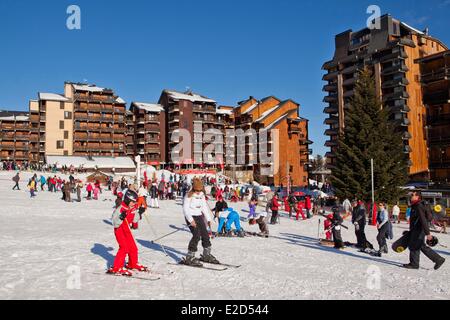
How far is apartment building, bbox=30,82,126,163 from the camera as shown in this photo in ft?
249

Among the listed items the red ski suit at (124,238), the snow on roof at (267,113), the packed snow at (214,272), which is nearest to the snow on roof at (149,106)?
the snow on roof at (267,113)

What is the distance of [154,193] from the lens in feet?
85.6

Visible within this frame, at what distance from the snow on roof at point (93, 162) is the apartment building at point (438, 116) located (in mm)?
50570

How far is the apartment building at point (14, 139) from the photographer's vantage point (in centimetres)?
7788

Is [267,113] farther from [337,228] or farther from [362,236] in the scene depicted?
[362,236]

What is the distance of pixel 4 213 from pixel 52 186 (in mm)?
14774

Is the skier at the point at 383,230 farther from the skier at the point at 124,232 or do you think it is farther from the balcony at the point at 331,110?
the balcony at the point at 331,110

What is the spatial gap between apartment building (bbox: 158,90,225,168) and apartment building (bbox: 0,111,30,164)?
95.6 ft

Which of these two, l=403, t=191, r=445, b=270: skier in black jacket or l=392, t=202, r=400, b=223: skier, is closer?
l=403, t=191, r=445, b=270: skier in black jacket

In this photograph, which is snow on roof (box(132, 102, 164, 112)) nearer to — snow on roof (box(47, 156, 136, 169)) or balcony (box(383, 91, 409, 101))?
snow on roof (box(47, 156, 136, 169))

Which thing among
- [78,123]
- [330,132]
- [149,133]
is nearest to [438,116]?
[330,132]

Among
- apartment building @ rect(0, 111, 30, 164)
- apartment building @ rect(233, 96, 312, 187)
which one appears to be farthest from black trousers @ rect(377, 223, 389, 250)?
apartment building @ rect(0, 111, 30, 164)
